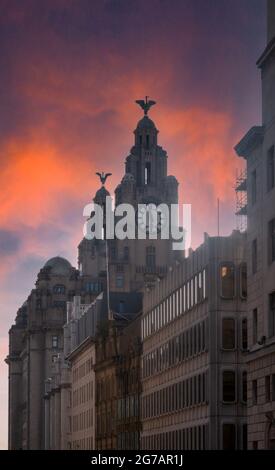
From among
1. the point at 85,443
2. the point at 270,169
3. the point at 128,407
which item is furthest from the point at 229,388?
the point at 85,443

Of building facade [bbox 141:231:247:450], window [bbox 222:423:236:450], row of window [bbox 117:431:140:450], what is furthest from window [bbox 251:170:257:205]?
row of window [bbox 117:431:140:450]

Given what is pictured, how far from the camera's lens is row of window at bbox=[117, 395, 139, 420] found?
14352 cm

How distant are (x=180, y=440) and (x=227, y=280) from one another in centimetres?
1788

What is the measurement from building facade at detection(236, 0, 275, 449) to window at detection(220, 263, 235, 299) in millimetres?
17014

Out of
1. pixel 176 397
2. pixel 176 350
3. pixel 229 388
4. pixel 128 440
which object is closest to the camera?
pixel 229 388

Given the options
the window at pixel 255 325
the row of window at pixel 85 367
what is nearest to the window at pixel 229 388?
the window at pixel 255 325

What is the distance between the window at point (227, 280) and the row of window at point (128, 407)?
4086cm

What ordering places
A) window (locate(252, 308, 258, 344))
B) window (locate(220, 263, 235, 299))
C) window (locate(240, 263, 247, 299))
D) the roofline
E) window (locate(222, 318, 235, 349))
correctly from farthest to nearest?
window (locate(220, 263, 235, 299)), window (locate(222, 318, 235, 349)), window (locate(240, 263, 247, 299)), window (locate(252, 308, 258, 344)), the roofline

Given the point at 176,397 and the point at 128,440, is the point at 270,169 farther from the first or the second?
the point at 128,440

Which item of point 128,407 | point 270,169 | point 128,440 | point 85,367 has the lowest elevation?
point 128,440

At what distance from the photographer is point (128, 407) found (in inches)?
5881

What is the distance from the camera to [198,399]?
108 metres

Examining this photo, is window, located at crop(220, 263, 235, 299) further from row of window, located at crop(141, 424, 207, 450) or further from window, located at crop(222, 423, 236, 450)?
row of window, located at crop(141, 424, 207, 450)
